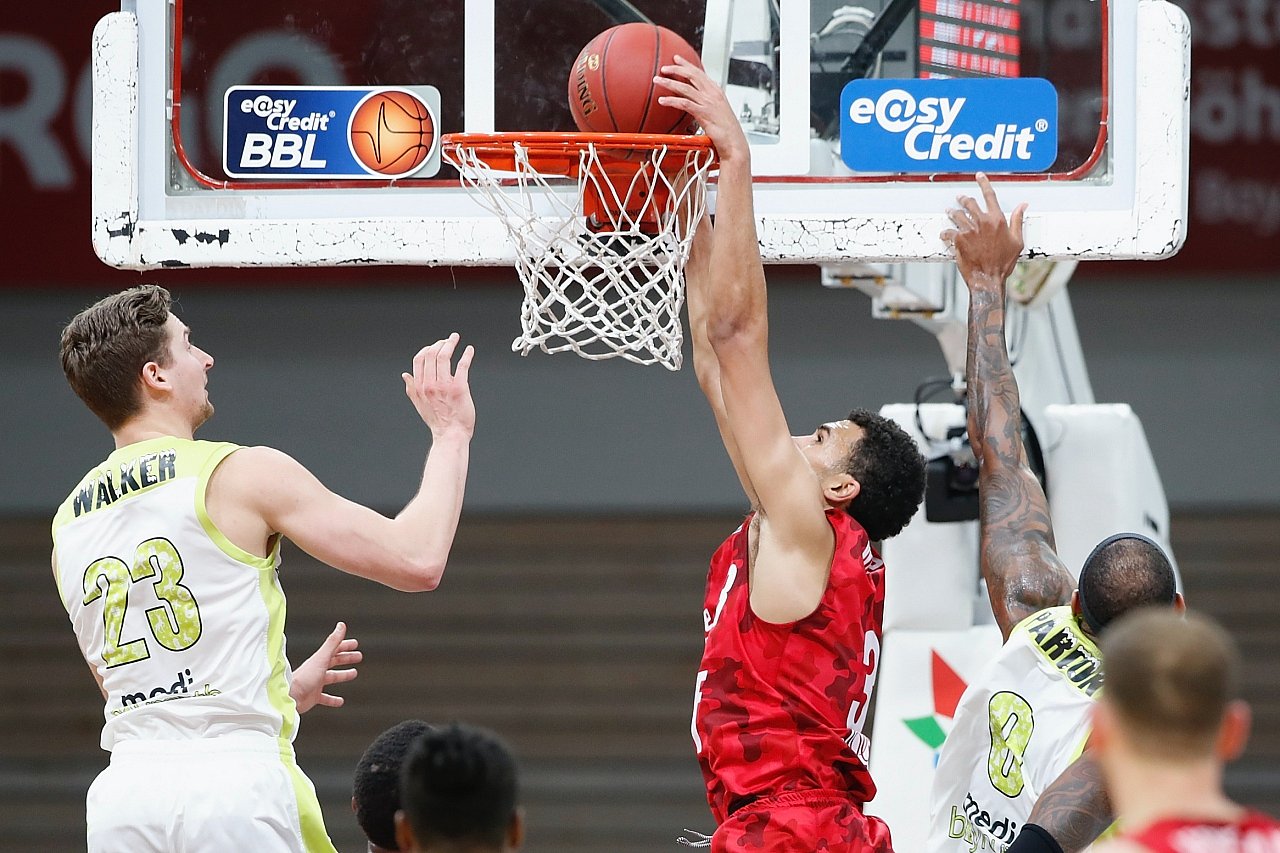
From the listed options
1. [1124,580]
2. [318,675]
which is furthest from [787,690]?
[318,675]

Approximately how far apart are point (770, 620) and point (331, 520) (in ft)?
3.10

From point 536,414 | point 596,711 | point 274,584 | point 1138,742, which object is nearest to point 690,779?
point 596,711

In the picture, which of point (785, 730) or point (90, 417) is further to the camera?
point (90, 417)

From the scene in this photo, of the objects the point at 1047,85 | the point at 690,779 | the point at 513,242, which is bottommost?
the point at 690,779

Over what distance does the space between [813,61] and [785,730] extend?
1703mm

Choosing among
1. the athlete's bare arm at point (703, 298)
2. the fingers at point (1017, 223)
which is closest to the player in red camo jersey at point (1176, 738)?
the athlete's bare arm at point (703, 298)

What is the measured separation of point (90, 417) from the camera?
10.0 metres

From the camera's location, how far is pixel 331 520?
313 cm

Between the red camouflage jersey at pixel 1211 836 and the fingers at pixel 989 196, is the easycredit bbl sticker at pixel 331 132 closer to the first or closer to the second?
the fingers at pixel 989 196

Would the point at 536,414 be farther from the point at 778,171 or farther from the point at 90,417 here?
the point at 778,171

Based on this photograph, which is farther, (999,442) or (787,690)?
(999,442)

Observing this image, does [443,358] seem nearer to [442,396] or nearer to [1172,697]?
[442,396]

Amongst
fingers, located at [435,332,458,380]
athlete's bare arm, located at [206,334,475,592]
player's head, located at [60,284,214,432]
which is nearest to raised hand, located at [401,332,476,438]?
fingers, located at [435,332,458,380]

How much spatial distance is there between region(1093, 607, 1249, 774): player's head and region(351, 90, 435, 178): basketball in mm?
2548
